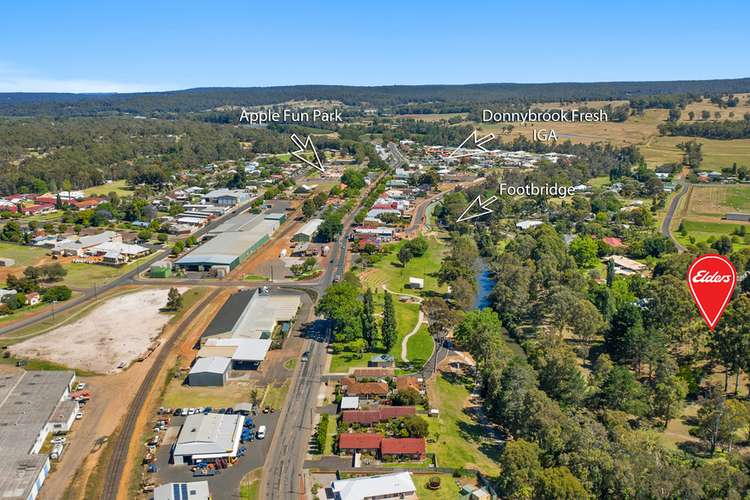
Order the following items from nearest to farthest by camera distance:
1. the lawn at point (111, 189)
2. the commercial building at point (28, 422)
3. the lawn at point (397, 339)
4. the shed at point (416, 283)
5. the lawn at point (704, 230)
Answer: the commercial building at point (28, 422) → the lawn at point (397, 339) → the shed at point (416, 283) → the lawn at point (704, 230) → the lawn at point (111, 189)

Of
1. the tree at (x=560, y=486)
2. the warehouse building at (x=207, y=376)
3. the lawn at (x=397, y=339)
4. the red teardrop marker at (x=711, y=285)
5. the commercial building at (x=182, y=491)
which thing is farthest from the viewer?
the lawn at (x=397, y=339)

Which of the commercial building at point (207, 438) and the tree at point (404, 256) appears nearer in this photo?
the commercial building at point (207, 438)

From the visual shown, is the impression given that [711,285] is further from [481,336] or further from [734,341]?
[481,336]

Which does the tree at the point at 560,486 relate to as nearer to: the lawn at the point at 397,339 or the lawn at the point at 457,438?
the lawn at the point at 457,438

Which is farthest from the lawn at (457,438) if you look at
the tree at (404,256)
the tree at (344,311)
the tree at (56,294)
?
the tree at (56,294)

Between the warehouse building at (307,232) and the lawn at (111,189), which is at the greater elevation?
the lawn at (111,189)

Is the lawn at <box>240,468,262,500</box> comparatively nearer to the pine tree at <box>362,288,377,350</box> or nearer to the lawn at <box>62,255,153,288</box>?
the pine tree at <box>362,288,377,350</box>

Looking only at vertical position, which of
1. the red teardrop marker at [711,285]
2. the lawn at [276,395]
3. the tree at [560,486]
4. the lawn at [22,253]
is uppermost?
the red teardrop marker at [711,285]

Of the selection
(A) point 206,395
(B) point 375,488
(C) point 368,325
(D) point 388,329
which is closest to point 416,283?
(C) point 368,325
